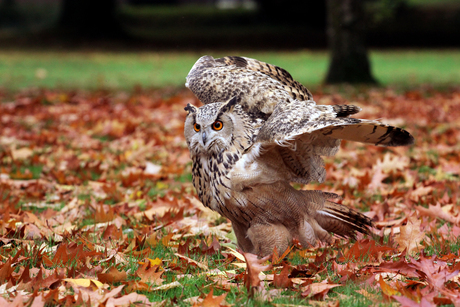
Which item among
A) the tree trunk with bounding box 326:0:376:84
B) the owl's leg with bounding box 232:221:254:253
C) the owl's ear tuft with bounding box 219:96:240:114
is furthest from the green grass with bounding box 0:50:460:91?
the owl's ear tuft with bounding box 219:96:240:114

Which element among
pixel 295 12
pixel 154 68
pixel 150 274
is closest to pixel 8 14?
pixel 295 12

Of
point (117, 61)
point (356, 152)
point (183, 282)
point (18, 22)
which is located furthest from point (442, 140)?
point (18, 22)

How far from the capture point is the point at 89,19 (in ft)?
101

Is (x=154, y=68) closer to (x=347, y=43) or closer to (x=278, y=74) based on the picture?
(x=347, y=43)

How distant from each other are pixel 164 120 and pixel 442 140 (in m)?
4.43

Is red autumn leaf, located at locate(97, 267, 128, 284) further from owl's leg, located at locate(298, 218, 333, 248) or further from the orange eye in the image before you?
owl's leg, located at locate(298, 218, 333, 248)

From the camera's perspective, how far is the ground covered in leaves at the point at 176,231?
271 cm

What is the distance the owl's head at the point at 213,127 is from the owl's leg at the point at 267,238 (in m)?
0.54

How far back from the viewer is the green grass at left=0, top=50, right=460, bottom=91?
15.6 m

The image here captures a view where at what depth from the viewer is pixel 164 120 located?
30.0ft

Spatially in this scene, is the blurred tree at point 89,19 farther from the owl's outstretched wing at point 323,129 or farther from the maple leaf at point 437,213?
the owl's outstretched wing at point 323,129

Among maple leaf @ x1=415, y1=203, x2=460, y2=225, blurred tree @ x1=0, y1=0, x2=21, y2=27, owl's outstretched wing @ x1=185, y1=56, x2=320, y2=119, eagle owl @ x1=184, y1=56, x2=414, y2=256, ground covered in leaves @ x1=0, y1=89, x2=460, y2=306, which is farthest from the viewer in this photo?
blurred tree @ x1=0, y1=0, x2=21, y2=27

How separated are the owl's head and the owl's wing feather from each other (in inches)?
32.1

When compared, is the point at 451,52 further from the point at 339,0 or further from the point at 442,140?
the point at 442,140
